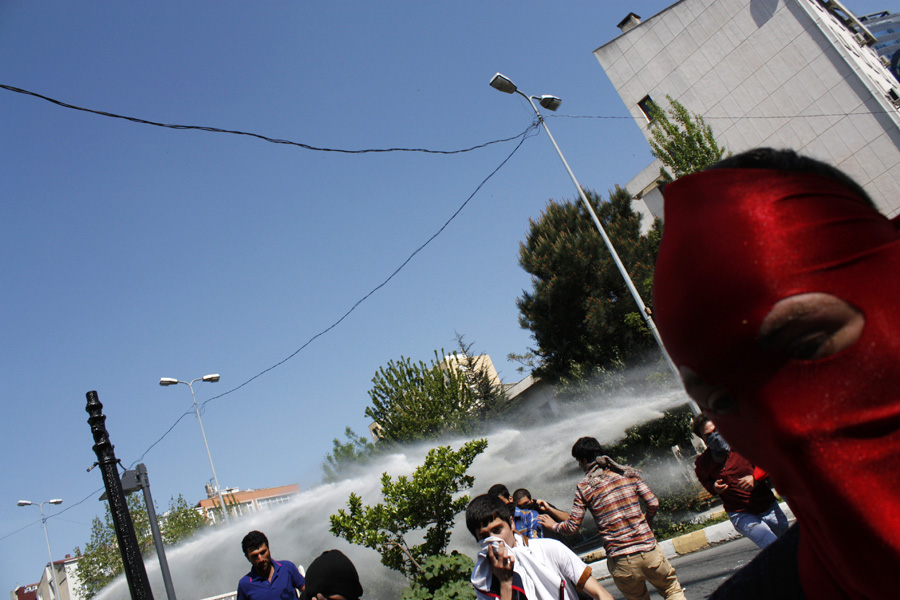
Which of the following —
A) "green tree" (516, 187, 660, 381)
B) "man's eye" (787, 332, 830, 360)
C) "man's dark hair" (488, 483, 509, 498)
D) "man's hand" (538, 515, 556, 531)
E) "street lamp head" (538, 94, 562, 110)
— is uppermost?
"street lamp head" (538, 94, 562, 110)

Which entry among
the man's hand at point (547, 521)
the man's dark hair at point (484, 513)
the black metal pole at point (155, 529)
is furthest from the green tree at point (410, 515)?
the black metal pole at point (155, 529)

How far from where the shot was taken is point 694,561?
9273mm

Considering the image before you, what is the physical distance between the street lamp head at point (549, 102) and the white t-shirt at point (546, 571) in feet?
45.3

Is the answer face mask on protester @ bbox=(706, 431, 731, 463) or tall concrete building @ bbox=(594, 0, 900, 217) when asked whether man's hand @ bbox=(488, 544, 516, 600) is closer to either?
face mask on protester @ bbox=(706, 431, 731, 463)

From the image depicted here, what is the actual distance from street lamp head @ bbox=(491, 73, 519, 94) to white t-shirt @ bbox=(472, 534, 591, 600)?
13.0m

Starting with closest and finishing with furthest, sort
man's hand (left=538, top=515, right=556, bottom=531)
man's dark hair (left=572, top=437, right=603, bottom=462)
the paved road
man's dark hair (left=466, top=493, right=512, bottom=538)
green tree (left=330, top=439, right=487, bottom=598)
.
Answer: man's dark hair (left=466, top=493, right=512, bottom=538) < man's hand (left=538, top=515, right=556, bottom=531) < man's dark hair (left=572, top=437, right=603, bottom=462) < the paved road < green tree (left=330, top=439, right=487, bottom=598)

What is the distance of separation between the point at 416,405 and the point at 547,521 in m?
18.8

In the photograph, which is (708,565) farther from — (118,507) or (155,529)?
(155,529)

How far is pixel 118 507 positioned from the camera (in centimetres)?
876

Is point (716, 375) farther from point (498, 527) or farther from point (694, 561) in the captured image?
point (694, 561)

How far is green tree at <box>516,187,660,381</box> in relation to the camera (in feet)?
66.9

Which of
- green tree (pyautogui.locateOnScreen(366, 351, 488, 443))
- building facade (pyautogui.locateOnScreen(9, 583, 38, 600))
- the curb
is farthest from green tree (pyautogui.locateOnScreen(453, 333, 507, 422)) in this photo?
building facade (pyautogui.locateOnScreen(9, 583, 38, 600))

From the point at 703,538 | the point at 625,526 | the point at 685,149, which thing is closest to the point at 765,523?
the point at 625,526

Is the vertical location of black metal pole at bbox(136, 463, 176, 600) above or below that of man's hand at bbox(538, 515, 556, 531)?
above
